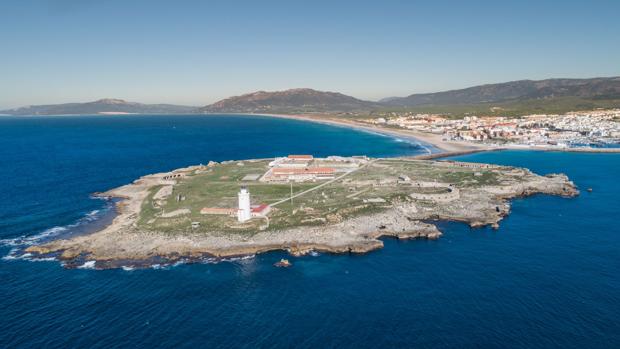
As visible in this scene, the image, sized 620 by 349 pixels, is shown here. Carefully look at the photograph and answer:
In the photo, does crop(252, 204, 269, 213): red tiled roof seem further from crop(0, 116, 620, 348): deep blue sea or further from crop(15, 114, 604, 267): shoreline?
crop(0, 116, 620, 348): deep blue sea

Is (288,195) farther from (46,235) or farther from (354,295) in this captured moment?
(46,235)

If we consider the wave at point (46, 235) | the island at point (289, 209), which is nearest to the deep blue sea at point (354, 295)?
the wave at point (46, 235)

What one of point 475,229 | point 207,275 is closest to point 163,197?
point 207,275

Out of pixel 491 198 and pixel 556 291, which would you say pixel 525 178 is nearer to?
pixel 491 198

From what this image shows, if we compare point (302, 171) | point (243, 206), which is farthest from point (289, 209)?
point (302, 171)

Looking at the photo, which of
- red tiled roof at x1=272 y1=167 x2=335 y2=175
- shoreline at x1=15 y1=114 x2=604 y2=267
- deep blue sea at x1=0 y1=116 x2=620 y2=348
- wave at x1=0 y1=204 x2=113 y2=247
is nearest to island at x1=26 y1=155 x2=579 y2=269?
shoreline at x1=15 y1=114 x2=604 y2=267

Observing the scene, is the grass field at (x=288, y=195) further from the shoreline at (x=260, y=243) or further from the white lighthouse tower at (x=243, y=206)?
the shoreline at (x=260, y=243)
